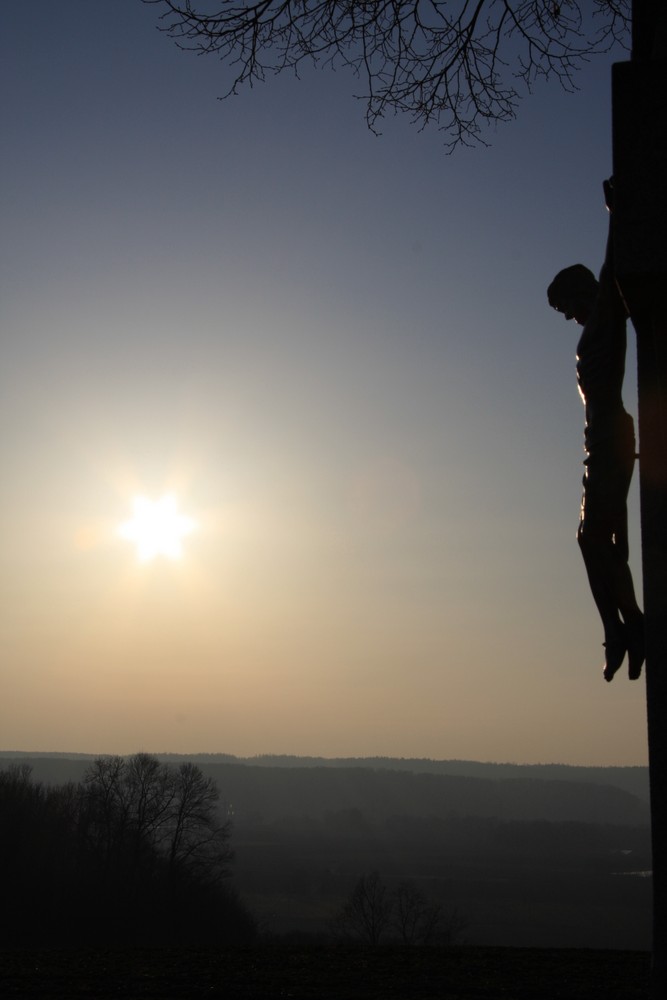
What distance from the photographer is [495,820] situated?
171250 millimetres

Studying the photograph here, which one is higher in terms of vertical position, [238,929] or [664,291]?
[664,291]

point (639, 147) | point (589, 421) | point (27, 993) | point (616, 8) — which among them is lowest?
point (27, 993)

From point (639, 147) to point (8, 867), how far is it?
62.4m

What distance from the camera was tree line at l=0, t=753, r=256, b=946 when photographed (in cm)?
5628

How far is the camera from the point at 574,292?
521 cm

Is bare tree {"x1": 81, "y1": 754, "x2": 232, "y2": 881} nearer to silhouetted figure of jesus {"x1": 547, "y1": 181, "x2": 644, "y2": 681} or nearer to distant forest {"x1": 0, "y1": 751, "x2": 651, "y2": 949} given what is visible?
distant forest {"x1": 0, "y1": 751, "x2": 651, "y2": 949}

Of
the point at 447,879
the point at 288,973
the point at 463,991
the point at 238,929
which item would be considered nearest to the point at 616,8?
the point at 463,991

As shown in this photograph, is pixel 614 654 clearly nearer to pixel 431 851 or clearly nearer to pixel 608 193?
pixel 608 193

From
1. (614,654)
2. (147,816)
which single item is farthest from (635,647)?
(147,816)

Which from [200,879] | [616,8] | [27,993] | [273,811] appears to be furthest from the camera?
[273,811]

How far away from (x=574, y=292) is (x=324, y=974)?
8553mm

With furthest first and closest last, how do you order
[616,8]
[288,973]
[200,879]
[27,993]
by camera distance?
[200,879] < [288,973] < [27,993] < [616,8]

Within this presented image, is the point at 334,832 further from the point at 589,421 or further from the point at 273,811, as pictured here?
the point at 589,421

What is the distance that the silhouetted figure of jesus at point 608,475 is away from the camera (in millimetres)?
4832
